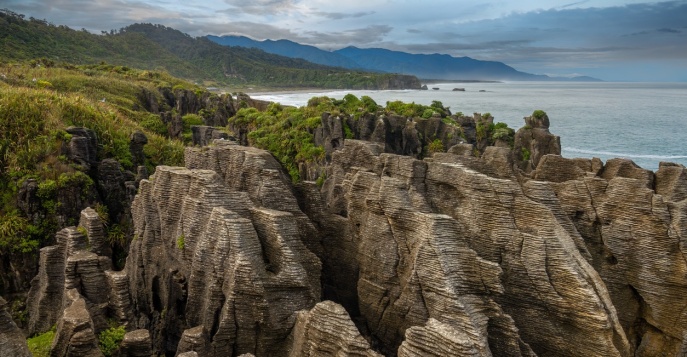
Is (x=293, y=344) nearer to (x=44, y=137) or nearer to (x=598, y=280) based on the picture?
(x=598, y=280)

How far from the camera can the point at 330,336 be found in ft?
33.5

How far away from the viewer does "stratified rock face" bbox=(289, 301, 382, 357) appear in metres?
9.74

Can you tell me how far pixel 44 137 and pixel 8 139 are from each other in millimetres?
1924

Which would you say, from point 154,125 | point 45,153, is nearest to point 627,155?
point 154,125

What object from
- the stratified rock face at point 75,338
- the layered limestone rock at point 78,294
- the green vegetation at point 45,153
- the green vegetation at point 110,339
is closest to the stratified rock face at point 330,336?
the stratified rock face at point 75,338

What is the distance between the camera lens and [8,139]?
24.5 m

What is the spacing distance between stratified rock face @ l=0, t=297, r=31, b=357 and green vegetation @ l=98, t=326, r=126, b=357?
2862 millimetres

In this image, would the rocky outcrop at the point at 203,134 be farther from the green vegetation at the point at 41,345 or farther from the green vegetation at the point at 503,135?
the green vegetation at the point at 503,135

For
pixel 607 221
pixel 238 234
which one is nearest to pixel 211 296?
pixel 238 234

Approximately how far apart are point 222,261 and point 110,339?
370 centimetres

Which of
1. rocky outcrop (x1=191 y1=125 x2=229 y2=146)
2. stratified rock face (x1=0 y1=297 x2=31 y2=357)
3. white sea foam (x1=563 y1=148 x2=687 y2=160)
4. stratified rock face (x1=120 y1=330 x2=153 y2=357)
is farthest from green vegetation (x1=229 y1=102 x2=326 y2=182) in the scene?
white sea foam (x1=563 y1=148 x2=687 y2=160)

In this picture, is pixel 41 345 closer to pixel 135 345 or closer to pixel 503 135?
pixel 135 345

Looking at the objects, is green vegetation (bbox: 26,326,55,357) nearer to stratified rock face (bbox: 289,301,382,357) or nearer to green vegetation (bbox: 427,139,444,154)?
stratified rock face (bbox: 289,301,382,357)

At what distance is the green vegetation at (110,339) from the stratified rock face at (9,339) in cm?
286
